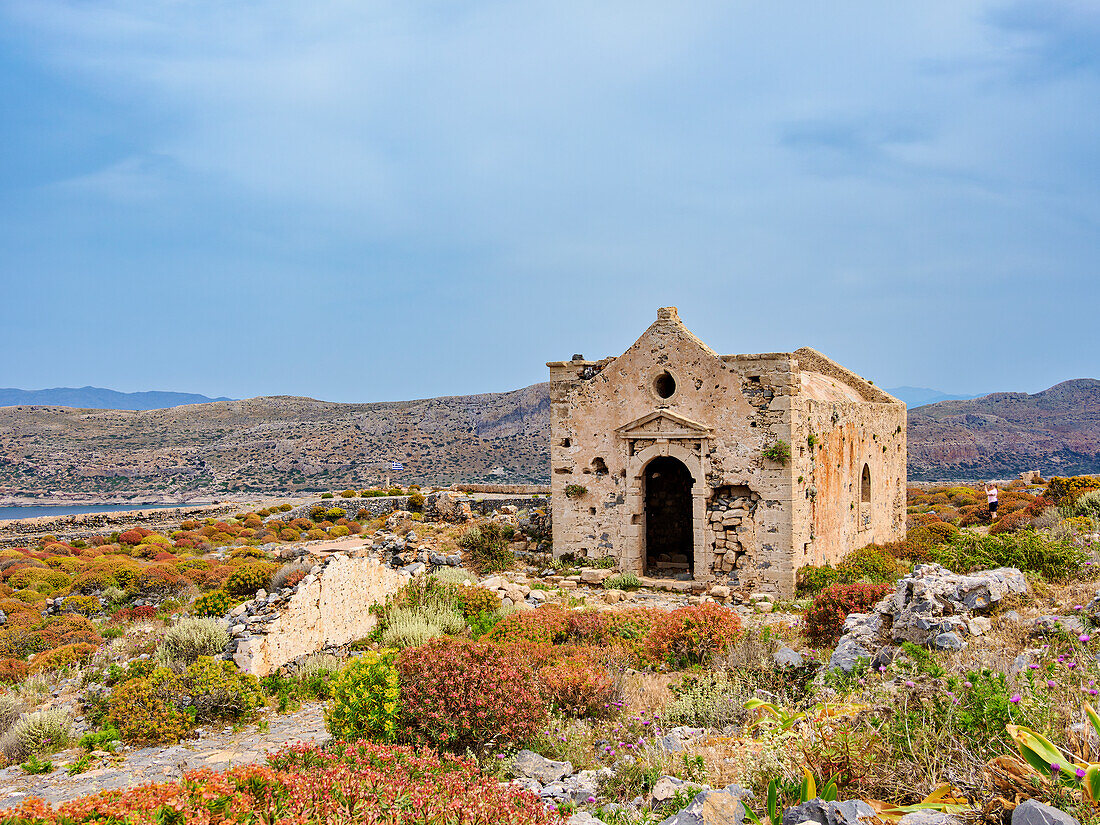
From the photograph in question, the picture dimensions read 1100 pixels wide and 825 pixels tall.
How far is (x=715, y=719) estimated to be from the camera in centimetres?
739

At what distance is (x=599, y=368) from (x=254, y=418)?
74.8 metres

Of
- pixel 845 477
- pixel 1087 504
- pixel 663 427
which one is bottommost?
pixel 1087 504

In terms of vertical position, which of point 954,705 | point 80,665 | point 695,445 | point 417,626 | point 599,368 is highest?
point 599,368

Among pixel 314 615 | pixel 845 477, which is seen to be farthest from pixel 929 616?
pixel 845 477

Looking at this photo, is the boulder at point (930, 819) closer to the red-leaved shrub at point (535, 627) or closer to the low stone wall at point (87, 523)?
the red-leaved shrub at point (535, 627)

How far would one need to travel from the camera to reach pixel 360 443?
73750 millimetres

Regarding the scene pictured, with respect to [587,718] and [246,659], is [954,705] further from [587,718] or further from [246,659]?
[246,659]

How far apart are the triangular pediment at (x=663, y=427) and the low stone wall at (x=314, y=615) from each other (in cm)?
672

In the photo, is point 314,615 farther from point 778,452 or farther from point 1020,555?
point 1020,555

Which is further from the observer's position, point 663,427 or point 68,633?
point 663,427

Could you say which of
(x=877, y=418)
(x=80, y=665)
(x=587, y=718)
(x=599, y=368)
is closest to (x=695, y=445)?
(x=599, y=368)

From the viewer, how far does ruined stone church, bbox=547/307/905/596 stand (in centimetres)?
1555

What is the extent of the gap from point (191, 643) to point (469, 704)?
17.1 ft

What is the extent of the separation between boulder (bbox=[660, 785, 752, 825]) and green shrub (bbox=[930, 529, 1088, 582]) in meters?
7.19
